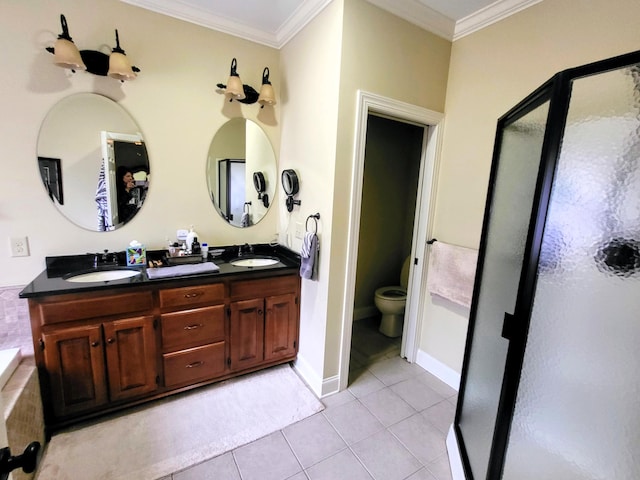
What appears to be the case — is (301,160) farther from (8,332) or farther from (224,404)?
(8,332)

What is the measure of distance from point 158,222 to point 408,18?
2243mm

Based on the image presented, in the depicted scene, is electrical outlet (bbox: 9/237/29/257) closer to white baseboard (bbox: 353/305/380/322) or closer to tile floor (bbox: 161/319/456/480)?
tile floor (bbox: 161/319/456/480)

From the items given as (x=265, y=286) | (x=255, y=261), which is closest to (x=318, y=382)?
(x=265, y=286)

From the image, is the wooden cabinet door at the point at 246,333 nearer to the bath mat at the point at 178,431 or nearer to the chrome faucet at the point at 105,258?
the bath mat at the point at 178,431

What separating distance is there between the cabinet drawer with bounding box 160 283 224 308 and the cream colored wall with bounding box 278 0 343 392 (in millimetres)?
647

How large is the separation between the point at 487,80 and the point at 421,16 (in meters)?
0.60

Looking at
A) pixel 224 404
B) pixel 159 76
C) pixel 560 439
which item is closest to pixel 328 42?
pixel 159 76

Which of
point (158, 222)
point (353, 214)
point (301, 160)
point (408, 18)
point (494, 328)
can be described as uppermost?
point (408, 18)

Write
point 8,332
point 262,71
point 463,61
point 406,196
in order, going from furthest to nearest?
point 406,196 < point 262,71 < point 463,61 < point 8,332

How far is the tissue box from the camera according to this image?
2.02 m

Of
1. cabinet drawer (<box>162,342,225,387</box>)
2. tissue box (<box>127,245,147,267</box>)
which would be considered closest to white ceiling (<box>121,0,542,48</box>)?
tissue box (<box>127,245,147,267</box>)

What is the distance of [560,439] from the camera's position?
1.09 meters

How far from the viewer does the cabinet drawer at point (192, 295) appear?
6.07ft

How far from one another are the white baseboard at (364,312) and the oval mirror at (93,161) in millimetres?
2387
